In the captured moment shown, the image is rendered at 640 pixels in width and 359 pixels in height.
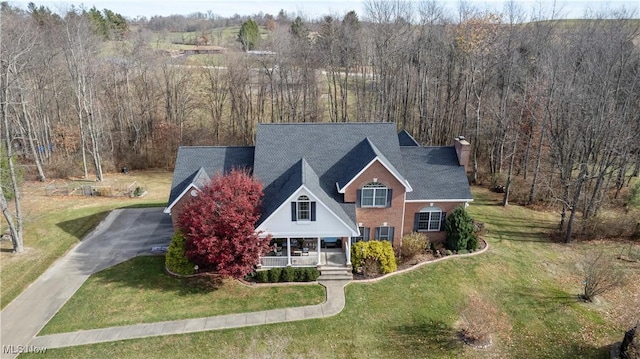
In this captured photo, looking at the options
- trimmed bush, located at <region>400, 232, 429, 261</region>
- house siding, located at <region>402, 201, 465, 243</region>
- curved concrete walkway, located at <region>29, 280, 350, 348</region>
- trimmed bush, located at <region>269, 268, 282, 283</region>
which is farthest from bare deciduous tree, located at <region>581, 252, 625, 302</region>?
trimmed bush, located at <region>269, 268, 282, 283</region>

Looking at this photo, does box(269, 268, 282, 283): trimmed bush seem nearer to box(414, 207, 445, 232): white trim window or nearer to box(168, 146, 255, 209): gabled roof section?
box(168, 146, 255, 209): gabled roof section

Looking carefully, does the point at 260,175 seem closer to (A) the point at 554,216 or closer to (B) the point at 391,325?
(B) the point at 391,325

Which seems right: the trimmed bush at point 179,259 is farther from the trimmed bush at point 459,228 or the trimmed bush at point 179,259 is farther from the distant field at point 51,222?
the trimmed bush at point 459,228

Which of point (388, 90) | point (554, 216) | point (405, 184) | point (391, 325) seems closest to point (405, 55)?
point (388, 90)

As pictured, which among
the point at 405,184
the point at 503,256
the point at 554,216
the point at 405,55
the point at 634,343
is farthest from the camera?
the point at 405,55

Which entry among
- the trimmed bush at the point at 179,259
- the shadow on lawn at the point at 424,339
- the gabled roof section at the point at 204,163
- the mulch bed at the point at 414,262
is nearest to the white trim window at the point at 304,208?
the mulch bed at the point at 414,262

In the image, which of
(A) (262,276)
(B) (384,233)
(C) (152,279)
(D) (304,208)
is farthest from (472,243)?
(C) (152,279)
